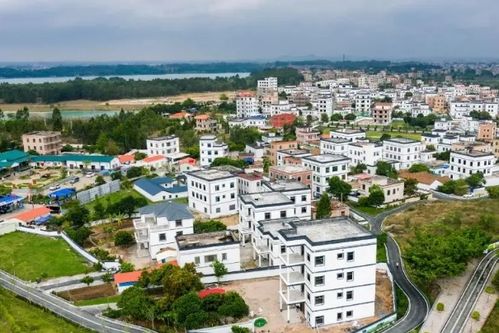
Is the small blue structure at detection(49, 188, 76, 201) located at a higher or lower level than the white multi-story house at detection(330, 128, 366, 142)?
lower

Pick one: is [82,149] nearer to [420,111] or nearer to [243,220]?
[243,220]

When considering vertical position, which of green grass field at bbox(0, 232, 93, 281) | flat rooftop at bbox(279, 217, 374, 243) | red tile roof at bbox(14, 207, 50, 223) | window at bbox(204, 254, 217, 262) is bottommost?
green grass field at bbox(0, 232, 93, 281)

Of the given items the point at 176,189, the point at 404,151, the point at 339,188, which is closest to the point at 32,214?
the point at 176,189

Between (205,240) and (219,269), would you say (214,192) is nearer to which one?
(205,240)

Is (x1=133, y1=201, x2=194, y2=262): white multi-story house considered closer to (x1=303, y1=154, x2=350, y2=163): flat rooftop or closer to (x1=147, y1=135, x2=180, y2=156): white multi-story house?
(x1=303, y1=154, x2=350, y2=163): flat rooftop

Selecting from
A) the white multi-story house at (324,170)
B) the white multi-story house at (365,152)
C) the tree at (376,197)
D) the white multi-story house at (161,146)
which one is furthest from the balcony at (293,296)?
the white multi-story house at (161,146)

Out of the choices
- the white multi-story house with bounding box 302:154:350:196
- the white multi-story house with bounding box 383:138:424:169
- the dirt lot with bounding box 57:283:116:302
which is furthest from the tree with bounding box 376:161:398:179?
the dirt lot with bounding box 57:283:116:302
